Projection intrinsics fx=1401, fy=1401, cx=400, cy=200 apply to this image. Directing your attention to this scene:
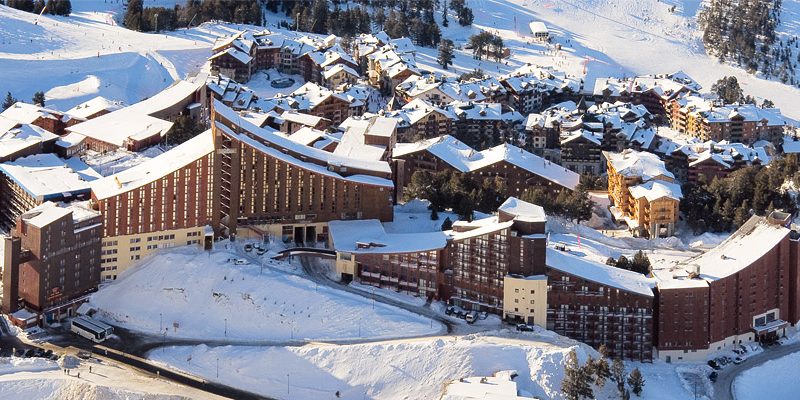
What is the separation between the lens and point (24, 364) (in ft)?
162

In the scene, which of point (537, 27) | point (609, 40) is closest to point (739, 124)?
point (609, 40)

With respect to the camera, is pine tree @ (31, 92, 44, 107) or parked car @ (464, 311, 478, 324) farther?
pine tree @ (31, 92, 44, 107)

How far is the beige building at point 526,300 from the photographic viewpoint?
5319cm

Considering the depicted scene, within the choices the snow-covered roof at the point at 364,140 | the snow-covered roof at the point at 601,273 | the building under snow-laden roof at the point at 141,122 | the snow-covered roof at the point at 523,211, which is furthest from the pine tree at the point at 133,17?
the snow-covered roof at the point at 601,273

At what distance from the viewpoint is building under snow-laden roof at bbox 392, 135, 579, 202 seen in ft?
242

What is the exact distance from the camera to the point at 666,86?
94.5m

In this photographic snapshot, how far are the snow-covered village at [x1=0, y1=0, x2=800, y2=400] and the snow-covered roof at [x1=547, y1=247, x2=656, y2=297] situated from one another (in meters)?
0.16

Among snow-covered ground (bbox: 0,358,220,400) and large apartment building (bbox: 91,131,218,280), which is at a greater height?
large apartment building (bbox: 91,131,218,280)

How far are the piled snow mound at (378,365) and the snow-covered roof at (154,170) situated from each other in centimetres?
850

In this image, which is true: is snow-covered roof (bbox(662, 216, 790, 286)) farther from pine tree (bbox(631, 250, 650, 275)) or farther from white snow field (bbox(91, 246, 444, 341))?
white snow field (bbox(91, 246, 444, 341))

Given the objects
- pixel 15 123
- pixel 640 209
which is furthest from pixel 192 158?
pixel 640 209

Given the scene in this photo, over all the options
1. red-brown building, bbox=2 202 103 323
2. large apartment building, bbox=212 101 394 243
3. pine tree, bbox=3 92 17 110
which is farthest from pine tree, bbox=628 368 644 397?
pine tree, bbox=3 92 17 110

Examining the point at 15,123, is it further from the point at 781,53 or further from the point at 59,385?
the point at 781,53

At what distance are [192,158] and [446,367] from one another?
15.0 metres
